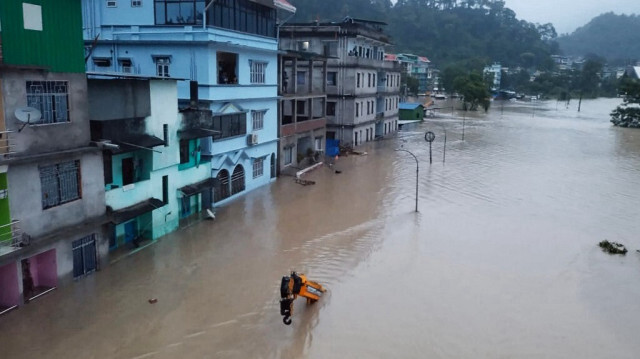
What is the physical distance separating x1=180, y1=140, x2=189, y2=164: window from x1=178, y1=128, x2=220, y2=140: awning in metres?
0.50

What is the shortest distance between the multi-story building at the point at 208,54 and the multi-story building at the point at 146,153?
155 centimetres

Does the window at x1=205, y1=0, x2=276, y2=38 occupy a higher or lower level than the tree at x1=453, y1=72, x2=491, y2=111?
higher

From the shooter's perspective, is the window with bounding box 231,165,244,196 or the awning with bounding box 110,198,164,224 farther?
the window with bounding box 231,165,244,196

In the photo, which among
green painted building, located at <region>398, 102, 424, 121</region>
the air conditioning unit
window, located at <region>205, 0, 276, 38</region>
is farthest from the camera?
green painted building, located at <region>398, 102, 424, 121</region>

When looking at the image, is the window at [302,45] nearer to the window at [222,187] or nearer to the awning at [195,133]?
the window at [222,187]

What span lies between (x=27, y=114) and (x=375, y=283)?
37.9 feet

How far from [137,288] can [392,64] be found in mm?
44960

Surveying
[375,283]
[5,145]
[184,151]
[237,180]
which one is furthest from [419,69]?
[5,145]

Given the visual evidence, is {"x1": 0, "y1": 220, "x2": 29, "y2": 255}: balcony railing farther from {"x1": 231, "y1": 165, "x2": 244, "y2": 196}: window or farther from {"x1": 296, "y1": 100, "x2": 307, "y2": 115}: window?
{"x1": 296, "y1": 100, "x2": 307, "y2": 115}: window

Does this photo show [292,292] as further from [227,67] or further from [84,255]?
[227,67]

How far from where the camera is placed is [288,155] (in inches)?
1422

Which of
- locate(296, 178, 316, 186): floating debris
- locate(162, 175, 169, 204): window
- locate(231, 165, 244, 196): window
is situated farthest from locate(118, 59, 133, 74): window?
locate(296, 178, 316, 186): floating debris

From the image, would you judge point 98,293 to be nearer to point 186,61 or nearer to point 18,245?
point 18,245

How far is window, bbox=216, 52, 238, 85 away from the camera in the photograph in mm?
27281
